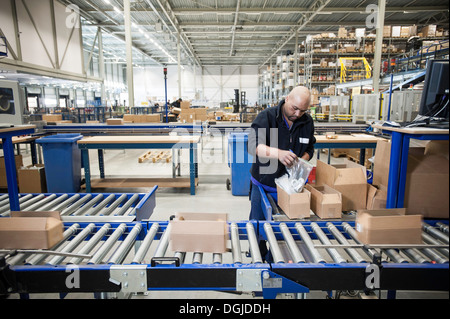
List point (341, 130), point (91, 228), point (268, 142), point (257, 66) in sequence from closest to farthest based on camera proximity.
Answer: point (91, 228), point (268, 142), point (341, 130), point (257, 66)

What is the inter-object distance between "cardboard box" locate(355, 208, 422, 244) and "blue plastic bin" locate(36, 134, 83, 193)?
474 cm

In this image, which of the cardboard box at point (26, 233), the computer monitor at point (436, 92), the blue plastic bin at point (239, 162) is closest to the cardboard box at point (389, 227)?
the computer monitor at point (436, 92)

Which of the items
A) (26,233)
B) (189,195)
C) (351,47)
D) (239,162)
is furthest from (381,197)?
A: (351,47)

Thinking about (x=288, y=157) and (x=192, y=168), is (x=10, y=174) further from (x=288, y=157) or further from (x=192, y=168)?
(x=192, y=168)

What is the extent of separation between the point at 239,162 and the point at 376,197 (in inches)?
120

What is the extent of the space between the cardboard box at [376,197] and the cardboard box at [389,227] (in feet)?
2.14

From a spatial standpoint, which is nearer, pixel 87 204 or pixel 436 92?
pixel 436 92

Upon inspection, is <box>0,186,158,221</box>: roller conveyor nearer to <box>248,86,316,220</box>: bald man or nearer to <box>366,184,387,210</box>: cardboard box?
<box>248,86,316,220</box>: bald man

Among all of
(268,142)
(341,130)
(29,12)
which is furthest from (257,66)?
(268,142)

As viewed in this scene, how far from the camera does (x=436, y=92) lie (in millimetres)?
1199

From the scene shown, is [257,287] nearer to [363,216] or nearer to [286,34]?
[363,216]

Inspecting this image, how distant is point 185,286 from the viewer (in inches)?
49.6
